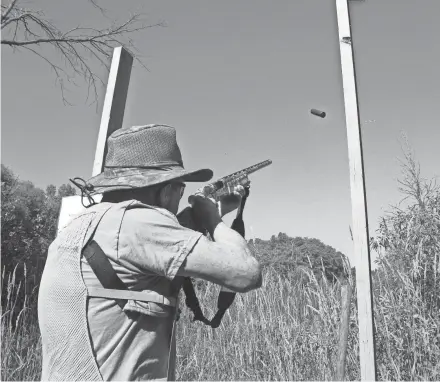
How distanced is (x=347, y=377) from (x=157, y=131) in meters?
2.27

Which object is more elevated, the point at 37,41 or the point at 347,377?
the point at 37,41

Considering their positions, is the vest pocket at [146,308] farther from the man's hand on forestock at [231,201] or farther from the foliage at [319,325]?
the foliage at [319,325]

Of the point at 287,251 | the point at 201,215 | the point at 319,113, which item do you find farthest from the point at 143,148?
the point at 287,251

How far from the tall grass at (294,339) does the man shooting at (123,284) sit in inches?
78.0

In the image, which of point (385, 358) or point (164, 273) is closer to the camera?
point (164, 273)

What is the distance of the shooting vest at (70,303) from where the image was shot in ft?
4.86

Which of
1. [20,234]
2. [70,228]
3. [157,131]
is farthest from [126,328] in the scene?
[20,234]

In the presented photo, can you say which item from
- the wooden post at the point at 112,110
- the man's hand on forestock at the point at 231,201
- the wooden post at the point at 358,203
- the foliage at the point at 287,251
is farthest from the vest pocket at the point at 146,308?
the foliage at the point at 287,251

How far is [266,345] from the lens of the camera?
11.7 ft

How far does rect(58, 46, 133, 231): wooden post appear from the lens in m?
2.52

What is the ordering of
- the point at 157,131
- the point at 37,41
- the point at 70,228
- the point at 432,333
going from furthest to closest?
the point at 37,41 < the point at 432,333 < the point at 157,131 < the point at 70,228

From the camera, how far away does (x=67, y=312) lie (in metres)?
1.51

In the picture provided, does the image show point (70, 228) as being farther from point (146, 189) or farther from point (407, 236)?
point (407, 236)

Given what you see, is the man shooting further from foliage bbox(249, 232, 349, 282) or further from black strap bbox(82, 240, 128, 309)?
foliage bbox(249, 232, 349, 282)
